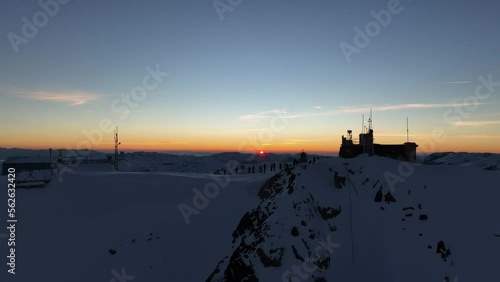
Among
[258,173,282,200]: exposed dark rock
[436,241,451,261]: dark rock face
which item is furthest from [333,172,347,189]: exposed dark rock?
[436,241,451,261]: dark rock face

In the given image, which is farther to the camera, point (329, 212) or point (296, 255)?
point (329, 212)

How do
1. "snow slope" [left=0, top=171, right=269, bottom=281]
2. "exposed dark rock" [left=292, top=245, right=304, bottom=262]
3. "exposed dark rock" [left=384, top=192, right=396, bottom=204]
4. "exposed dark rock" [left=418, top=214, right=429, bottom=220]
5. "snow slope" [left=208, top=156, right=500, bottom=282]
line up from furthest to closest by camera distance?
1. "snow slope" [left=0, top=171, right=269, bottom=281]
2. "exposed dark rock" [left=384, top=192, right=396, bottom=204]
3. "exposed dark rock" [left=418, top=214, right=429, bottom=220]
4. "exposed dark rock" [left=292, top=245, right=304, bottom=262]
5. "snow slope" [left=208, top=156, right=500, bottom=282]

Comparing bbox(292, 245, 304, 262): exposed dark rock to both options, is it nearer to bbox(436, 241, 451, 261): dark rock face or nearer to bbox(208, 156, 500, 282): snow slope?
bbox(208, 156, 500, 282): snow slope

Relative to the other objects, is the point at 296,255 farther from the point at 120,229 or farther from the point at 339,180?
the point at 120,229

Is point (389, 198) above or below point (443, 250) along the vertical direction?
above

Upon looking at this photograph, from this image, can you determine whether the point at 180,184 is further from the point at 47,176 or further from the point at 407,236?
the point at 407,236

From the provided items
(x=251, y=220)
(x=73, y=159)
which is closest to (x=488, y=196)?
(x=251, y=220)

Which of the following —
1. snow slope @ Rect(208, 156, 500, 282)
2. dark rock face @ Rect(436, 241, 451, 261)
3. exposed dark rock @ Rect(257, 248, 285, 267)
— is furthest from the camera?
exposed dark rock @ Rect(257, 248, 285, 267)

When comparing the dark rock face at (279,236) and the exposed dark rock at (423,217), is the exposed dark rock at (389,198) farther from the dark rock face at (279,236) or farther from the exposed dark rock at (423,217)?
the dark rock face at (279,236)

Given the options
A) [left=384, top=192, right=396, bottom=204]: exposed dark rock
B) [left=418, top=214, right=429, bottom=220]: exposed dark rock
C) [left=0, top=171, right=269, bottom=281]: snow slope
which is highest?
[left=384, top=192, right=396, bottom=204]: exposed dark rock

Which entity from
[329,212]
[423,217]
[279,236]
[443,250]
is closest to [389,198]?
[423,217]

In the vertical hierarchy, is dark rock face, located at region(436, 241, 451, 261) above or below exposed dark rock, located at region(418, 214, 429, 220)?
below

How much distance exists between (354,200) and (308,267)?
7229mm

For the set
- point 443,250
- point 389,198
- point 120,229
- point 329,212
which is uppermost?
point 389,198
